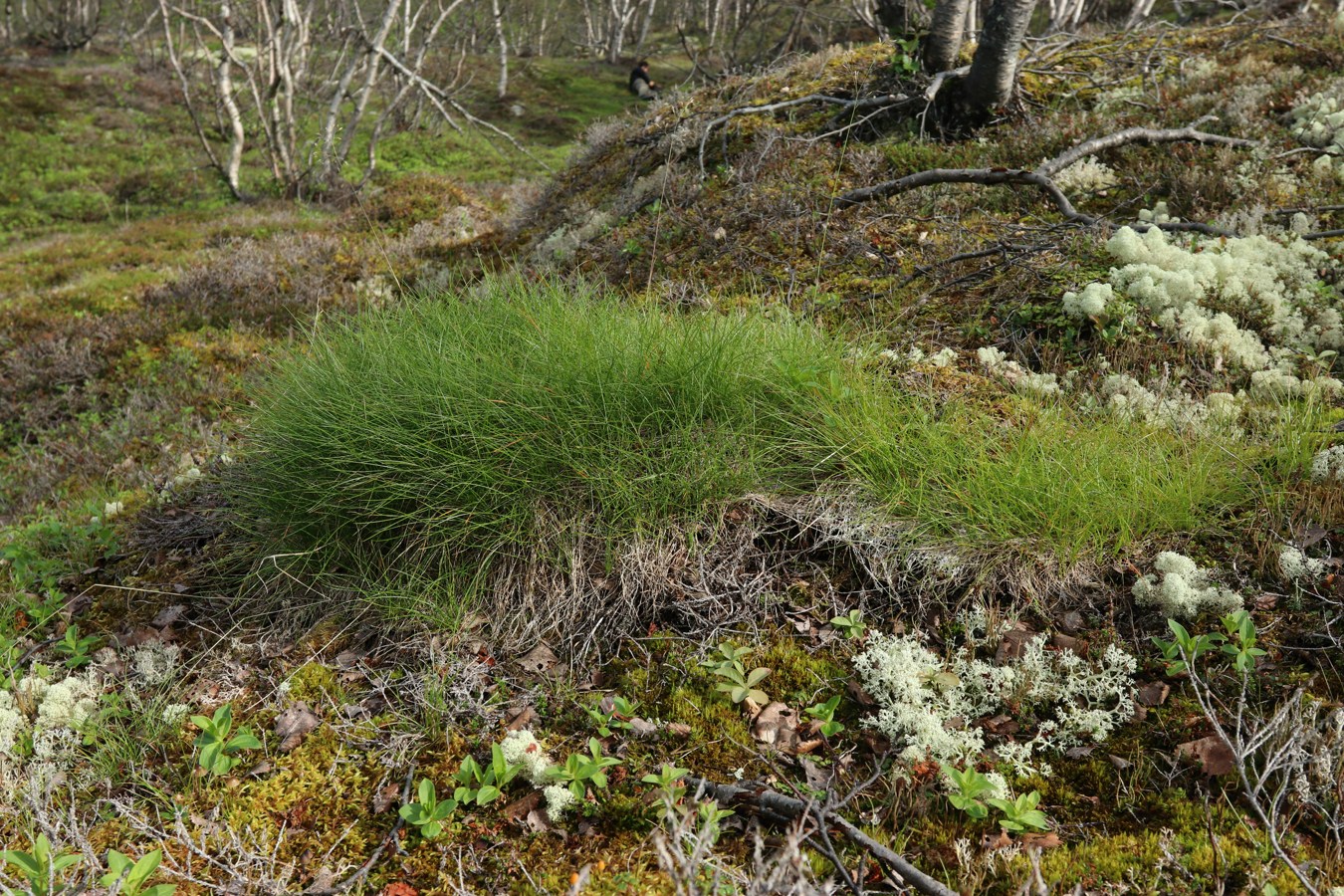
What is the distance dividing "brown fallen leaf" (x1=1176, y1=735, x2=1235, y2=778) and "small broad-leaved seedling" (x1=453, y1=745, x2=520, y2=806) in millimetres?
2095

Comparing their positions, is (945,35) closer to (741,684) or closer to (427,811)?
(741,684)

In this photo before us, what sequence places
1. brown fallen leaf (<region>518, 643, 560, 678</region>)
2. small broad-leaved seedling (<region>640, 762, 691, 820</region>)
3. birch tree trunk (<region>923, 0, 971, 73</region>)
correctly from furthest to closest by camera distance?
birch tree trunk (<region>923, 0, 971, 73</region>) → brown fallen leaf (<region>518, 643, 560, 678</region>) → small broad-leaved seedling (<region>640, 762, 691, 820</region>)

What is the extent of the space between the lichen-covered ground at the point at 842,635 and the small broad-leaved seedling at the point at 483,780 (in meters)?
0.01

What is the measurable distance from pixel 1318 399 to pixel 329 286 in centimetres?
941

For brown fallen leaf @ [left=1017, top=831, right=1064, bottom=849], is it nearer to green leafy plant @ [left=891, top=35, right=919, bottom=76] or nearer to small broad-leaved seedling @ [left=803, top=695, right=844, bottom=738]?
small broad-leaved seedling @ [left=803, top=695, right=844, bottom=738]

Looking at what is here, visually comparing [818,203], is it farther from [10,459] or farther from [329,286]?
[10,459]

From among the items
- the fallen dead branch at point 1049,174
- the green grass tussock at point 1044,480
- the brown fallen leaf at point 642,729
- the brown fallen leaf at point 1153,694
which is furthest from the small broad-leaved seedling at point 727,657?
the fallen dead branch at point 1049,174

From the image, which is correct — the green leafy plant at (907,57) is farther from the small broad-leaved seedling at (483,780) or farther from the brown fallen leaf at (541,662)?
the small broad-leaved seedling at (483,780)

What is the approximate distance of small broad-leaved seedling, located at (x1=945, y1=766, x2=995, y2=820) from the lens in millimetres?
2289

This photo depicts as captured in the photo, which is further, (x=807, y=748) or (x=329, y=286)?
(x=329, y=286)

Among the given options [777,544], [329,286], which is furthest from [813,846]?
[329,286]

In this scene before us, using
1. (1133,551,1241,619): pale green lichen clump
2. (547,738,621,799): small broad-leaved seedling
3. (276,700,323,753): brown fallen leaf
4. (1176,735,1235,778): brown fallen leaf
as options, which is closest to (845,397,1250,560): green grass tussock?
(1133,551,1241,619): pale green lichen clump

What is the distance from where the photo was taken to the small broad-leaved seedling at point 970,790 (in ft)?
7.51

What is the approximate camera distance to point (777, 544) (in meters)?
3.40
